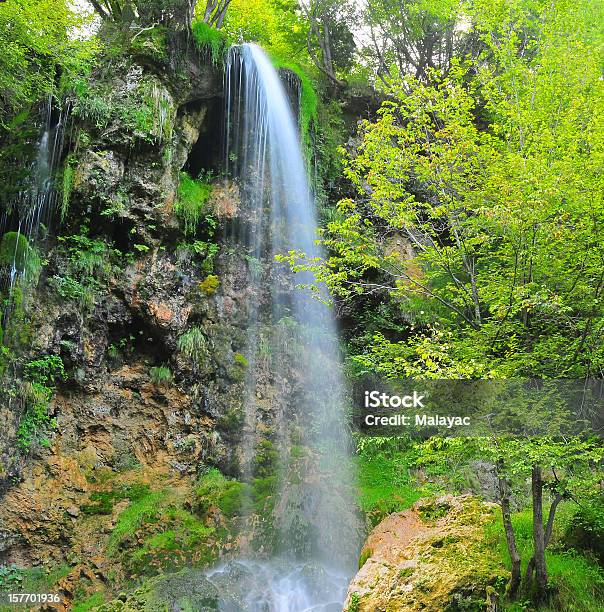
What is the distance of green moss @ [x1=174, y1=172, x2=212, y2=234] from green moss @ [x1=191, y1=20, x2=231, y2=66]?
2.85 metres

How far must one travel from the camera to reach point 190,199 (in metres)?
11.6

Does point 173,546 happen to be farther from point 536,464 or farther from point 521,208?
point 521,208

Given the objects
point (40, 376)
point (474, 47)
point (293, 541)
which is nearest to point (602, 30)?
point (474, 47)

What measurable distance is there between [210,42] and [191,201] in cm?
384

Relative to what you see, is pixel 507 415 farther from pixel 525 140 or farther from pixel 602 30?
pixel 602 30

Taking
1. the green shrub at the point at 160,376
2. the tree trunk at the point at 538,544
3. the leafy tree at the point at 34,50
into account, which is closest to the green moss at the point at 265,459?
the green shrub at the point at 160,376

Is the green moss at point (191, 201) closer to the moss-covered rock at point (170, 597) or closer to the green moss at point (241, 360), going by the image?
the green moss at point (241, 360)

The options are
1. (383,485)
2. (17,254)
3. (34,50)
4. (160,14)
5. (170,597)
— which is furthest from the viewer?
(160,14)

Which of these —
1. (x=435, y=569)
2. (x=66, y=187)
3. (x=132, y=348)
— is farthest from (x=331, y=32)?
(x=435, y=569)

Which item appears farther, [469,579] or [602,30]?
[602,30]

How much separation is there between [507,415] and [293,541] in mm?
5184

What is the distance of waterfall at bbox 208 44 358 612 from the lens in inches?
345

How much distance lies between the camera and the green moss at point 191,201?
11.3 metres

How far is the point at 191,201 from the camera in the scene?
37.9 feet
